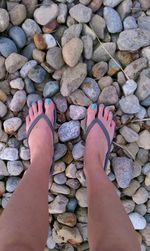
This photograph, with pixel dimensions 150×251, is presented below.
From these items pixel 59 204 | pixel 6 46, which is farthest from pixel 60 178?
pixel 6 46

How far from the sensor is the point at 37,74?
1.64 meters

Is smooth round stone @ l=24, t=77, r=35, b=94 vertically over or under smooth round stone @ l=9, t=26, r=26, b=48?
under

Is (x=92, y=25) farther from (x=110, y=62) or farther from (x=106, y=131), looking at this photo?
(x=106, y=131)

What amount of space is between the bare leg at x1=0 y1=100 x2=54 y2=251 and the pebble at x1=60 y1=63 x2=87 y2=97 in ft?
0.35

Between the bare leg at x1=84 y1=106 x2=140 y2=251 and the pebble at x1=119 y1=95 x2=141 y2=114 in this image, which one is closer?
the bare leg at x1=84 y1=106 x2=140 y2=251

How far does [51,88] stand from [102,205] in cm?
53

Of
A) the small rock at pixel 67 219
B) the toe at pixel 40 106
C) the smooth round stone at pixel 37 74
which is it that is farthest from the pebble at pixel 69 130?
the small rock at pixel 67 219

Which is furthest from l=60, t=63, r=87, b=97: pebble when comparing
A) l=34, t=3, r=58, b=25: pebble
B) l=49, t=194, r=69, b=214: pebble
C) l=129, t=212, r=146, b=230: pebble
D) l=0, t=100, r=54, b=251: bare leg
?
l=129, t=212, r=146, b=230: pebble

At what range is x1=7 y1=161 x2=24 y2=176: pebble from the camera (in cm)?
171

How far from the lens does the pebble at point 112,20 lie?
165 centimetres

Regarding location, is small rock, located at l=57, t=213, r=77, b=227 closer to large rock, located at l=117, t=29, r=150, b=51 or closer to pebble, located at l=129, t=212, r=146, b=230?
pebble, located at l=129, t=212, r=146, b=230

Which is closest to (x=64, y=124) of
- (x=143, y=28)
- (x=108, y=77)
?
(x=108, y=77)

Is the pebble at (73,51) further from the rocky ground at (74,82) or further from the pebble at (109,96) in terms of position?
the pebble at (109,96)

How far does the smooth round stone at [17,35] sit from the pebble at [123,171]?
64cm
